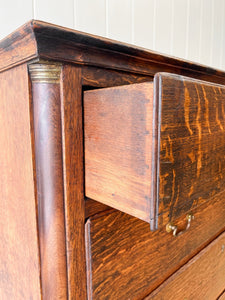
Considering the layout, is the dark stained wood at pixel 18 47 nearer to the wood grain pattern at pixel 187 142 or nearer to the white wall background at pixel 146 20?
the wood grain pattern at pixel 187 142

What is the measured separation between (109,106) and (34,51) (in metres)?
0.12

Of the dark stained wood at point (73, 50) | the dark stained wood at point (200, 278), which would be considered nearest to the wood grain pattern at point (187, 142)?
the dark stained wood at point (73, 50)

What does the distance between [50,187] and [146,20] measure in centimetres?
96

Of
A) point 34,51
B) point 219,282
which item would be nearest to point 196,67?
point 34,51

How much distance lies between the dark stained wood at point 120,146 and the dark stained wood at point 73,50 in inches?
2.3

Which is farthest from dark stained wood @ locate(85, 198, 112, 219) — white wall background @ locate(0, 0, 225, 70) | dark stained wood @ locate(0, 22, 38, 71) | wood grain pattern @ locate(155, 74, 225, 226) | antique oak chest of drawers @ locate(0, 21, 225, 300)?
white wall background @ locate(0, 0, 225, 70)

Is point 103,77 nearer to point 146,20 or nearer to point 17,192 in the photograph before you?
point 17,192

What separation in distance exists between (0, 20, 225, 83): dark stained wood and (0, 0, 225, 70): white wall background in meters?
0.43

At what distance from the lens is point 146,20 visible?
108cm

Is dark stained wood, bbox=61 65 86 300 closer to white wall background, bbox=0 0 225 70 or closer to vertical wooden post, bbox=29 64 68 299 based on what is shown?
vertical wooden post, bbox=29 64 68 299

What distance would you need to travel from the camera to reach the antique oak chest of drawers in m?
0.32

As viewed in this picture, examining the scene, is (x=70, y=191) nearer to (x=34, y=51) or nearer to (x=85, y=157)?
(x=85, y=157)

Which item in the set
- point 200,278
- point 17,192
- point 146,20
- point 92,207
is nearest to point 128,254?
point 92,207

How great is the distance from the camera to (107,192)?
0.38 meters
